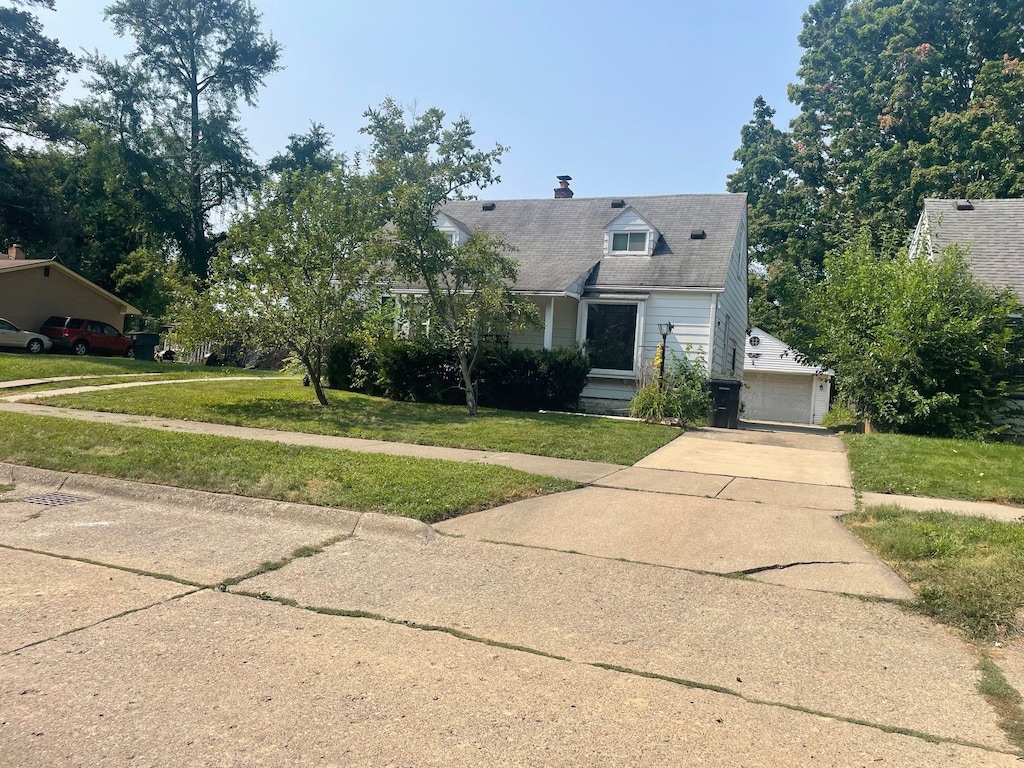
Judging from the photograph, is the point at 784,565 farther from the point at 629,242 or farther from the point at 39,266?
the point at 39,266

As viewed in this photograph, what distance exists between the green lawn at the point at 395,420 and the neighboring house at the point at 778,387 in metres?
19.4

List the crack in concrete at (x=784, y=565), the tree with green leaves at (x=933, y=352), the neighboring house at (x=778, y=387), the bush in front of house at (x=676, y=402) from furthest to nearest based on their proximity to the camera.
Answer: the neighboring house at (x=778, y=387), the bush in front of house at (x=676, y=402), the tree with green leaves at (x=933, y=352), the crack in concrete at (x=784, y=565)

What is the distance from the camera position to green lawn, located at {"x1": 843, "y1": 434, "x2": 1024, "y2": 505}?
27.9ft

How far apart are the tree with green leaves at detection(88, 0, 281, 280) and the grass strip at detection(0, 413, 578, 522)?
3114 cm

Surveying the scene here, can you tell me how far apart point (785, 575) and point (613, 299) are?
1357 cm

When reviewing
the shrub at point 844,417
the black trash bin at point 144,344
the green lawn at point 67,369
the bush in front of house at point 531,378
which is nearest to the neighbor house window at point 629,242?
the bush in front of house at point 531,378

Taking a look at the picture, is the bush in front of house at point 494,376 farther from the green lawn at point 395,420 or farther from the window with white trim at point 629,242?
the window with white trim at point 629,242

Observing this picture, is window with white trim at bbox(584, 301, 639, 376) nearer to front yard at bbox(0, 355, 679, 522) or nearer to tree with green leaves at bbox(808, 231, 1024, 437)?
front yard at bbox(0, 355, 679, 522)

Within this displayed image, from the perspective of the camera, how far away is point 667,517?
712cm

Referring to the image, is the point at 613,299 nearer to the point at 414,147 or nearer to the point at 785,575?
the point at 785,575

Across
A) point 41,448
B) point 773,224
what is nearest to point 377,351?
point 41,448

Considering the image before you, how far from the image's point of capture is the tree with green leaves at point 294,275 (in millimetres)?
13875

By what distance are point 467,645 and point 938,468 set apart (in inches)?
320

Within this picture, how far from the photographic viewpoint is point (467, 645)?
13.4 feet
